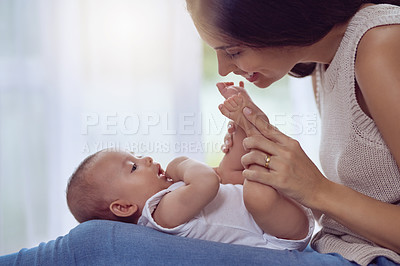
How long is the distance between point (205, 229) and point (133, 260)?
245mm

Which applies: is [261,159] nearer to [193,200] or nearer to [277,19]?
[193,200]

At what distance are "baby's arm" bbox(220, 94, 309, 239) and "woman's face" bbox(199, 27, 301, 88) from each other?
11 cm

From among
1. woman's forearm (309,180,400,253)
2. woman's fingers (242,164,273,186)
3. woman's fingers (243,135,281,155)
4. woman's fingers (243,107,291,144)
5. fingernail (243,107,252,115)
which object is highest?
fingernail (243,107,252,115)

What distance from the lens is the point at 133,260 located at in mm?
998

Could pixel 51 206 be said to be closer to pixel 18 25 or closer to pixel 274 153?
pixel 18 25

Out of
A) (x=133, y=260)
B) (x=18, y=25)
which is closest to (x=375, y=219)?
(x=133, y=260)

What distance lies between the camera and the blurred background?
2391 mm

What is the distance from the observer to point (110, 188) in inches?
49.6

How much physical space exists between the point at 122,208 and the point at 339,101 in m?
0.67

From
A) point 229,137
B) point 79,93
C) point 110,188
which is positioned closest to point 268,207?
point 229,137

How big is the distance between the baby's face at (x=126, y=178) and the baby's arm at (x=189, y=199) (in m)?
0.11

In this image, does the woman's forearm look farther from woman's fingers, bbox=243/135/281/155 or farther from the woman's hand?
woman's fingers, bbox=243/135/281/155

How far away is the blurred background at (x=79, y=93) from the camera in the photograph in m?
2.39

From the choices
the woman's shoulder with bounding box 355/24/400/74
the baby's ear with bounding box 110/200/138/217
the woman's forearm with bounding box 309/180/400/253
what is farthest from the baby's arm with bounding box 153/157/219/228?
the woman's shoulder with bounding box 355/24/400/74
